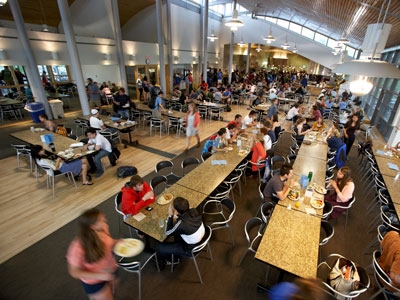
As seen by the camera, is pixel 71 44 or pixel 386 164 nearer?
pixel 386 164

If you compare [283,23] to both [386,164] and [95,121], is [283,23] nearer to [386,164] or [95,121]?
[386,164]

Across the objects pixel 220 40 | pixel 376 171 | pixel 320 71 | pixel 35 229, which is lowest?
pixel 35 229

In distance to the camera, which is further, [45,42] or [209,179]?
[45,42]

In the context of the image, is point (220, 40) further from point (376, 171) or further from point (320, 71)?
point (376, 171)

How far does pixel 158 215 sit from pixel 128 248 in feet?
2.15

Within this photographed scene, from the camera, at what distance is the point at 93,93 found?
10305mm

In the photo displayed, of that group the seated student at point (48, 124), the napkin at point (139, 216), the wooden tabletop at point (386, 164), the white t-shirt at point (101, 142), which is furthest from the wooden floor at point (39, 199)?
the wooden tabletop at point (386, 164)

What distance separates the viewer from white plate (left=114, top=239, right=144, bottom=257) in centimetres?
246

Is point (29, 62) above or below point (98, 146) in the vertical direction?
above

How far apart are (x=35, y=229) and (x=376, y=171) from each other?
7477 mm

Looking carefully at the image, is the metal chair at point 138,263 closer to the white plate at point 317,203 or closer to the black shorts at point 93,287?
the black shorts at point 93,287

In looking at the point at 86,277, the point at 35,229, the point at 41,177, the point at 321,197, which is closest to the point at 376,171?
the point at 321,197

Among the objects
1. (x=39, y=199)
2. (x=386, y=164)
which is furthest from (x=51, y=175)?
(x=386, y=164)

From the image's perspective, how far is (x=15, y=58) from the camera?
317 inches
